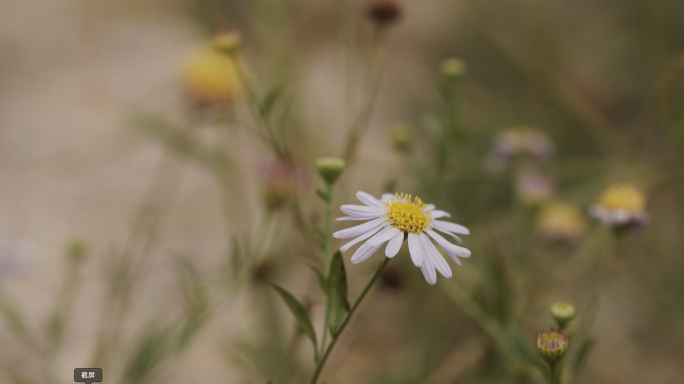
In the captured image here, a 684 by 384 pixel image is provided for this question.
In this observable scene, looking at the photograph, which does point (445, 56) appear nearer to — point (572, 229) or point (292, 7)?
point (292, 7)

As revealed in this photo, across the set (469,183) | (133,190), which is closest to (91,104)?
(133,190)

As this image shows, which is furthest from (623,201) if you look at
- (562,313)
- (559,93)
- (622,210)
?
(559,93)

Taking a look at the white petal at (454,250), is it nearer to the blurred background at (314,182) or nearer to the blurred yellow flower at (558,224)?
the blurred background at (314,182)

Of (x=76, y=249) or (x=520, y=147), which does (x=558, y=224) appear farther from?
(x=76, y=249)

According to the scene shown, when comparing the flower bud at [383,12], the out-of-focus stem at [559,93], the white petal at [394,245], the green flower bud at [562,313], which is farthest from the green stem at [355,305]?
the out-of-focus stem at [559,93]

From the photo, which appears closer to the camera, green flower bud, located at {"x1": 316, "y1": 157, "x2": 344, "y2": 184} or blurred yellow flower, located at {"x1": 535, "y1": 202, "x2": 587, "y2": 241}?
green flower bud, located at {"x1": 316, "y1": 157, "x2": 344, "y2": 184}

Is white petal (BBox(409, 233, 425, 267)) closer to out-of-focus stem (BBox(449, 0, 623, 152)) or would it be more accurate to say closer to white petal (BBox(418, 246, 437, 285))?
white petal (BBox(418, 246, 437, 285))

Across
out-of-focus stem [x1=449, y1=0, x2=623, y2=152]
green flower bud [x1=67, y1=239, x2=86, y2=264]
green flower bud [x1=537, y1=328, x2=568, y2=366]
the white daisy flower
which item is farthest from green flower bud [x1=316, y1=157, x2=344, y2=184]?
out-of-focus stem [x1=449, y1=0, x2=623, y2=152]

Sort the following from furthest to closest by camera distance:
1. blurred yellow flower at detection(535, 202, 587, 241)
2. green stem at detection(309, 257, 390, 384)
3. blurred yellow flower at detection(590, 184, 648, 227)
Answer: blurred yellow flower at detection(535, 202, 587, 241), blurred yellow flower at detection(590, 184, 648, 227), green stem at detection(309, 257, 390, 384)
